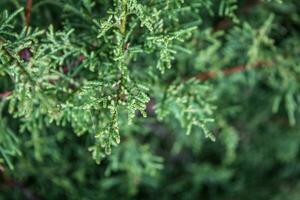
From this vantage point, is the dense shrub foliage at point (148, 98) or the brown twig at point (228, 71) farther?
the brown twig at point (228, 71)

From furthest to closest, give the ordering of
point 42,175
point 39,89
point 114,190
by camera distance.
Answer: point 114,190
point 42,175
point 39,89

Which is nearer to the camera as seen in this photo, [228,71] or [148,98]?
[148,98]

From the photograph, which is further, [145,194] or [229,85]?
[145,194]

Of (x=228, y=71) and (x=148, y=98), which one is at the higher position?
(x=148, y=98)

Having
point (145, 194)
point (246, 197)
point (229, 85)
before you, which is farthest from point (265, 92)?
point (145, 194)

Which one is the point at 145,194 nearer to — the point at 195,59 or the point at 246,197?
the point at 246,197

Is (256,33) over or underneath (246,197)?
over

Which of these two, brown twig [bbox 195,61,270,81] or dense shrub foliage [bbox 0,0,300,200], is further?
brown twig [bbox 195,61,270,81]

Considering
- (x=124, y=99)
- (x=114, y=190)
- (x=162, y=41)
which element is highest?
(x=162, y=41)
